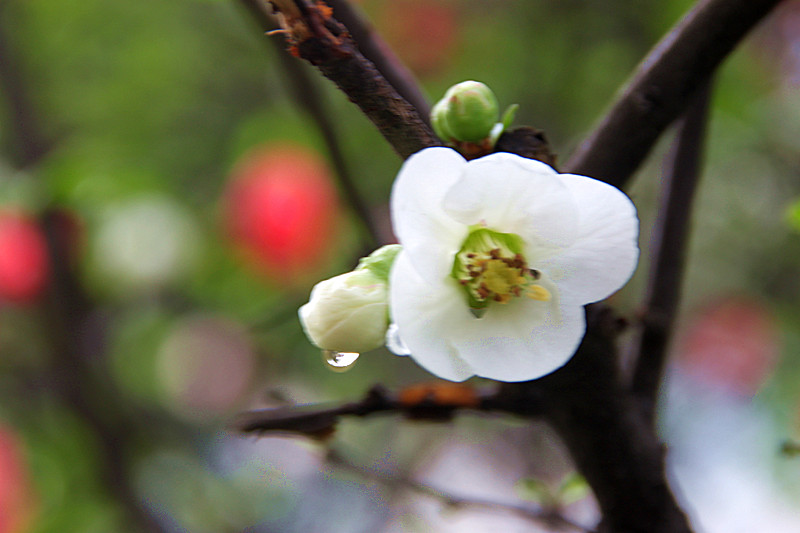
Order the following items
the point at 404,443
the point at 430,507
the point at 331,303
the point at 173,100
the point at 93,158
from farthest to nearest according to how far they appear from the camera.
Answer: the point at 404,443, the point at 430,507, the point at 173,100, the point at 93,158, the point at 331,303

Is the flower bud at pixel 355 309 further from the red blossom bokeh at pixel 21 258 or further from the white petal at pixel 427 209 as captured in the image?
the red blossom bokeh at pixel 21 258

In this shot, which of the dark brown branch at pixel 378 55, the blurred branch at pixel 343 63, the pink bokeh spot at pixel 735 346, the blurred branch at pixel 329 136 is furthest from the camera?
the pink bokeh spot at pixel 735 346

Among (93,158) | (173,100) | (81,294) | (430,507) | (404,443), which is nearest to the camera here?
(93,158)

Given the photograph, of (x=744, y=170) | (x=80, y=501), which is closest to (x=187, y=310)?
(x=80, y=501)

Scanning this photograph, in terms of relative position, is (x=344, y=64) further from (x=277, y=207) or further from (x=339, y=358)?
(x=277, y=207)

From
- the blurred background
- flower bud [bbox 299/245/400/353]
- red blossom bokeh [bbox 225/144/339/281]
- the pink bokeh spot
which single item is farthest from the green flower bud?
the pink bokeh spot

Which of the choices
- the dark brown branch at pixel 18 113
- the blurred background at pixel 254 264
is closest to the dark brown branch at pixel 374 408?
the blurred background at pixel 254 264

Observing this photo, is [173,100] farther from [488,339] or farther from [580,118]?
[488,339]

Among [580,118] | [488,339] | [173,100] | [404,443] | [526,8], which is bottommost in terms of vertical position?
[404,443]
